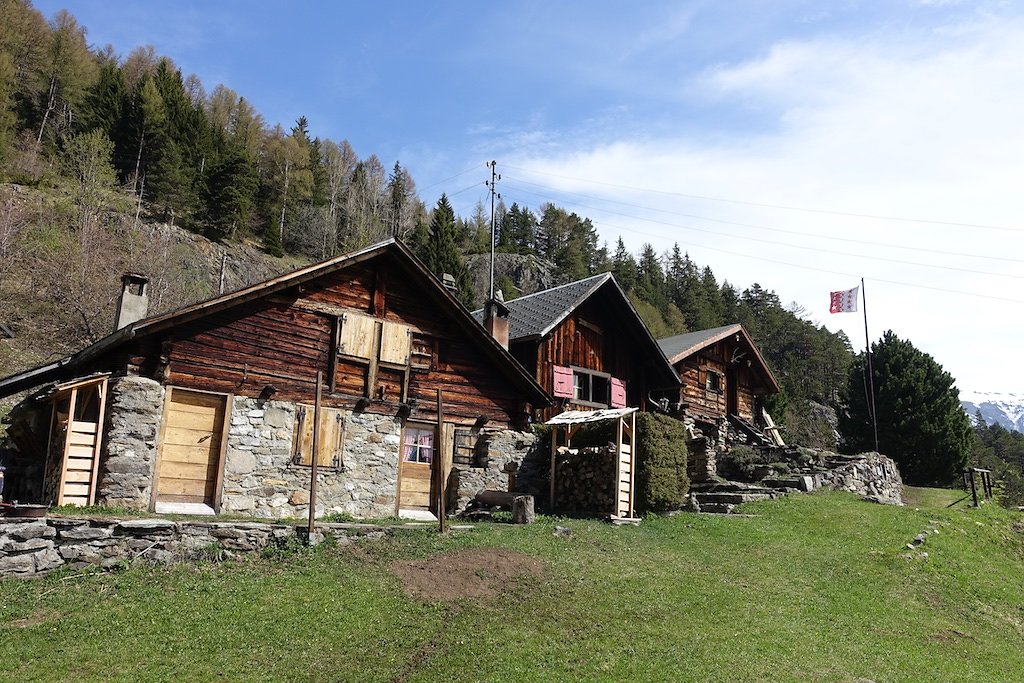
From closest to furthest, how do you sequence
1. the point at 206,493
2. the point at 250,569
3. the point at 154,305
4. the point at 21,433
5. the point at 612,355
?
the point at 250,569 → the point at 206,493 → the point at 21,433 → the point at 612,355 → the point at 154,305

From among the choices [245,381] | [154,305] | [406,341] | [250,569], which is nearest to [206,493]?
[245,381]

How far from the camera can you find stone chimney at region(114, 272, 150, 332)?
18547mm

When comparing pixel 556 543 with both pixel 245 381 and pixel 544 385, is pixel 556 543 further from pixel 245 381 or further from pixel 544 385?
pixel 544 385

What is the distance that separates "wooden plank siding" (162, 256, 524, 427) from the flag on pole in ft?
86.7

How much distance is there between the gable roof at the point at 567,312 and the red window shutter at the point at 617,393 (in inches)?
77.2

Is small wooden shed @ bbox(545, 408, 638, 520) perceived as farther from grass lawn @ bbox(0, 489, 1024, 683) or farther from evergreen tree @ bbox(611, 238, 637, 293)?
evergreen tree @ bbox(611, 238, 637, 293)

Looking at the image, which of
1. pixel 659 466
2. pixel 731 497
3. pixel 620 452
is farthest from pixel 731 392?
pixel 620 452

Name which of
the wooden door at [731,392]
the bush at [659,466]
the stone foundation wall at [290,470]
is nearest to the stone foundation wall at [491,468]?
the stone foundation wall at [290,470]

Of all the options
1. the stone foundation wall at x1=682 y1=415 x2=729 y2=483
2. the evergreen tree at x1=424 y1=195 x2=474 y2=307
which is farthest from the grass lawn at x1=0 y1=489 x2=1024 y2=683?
the evergreen tree at x1=424 y1=195 x2=474 y2=307

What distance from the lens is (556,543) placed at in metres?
15.4

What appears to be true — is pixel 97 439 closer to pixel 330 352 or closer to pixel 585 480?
pixel 330 352

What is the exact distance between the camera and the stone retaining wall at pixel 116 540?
11242mm

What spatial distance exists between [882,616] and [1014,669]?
2077 mm

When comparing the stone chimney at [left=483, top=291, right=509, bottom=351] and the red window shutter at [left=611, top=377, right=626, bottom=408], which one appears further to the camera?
the red window shutter at [left=611, top=377, right=626, bottom=408]
